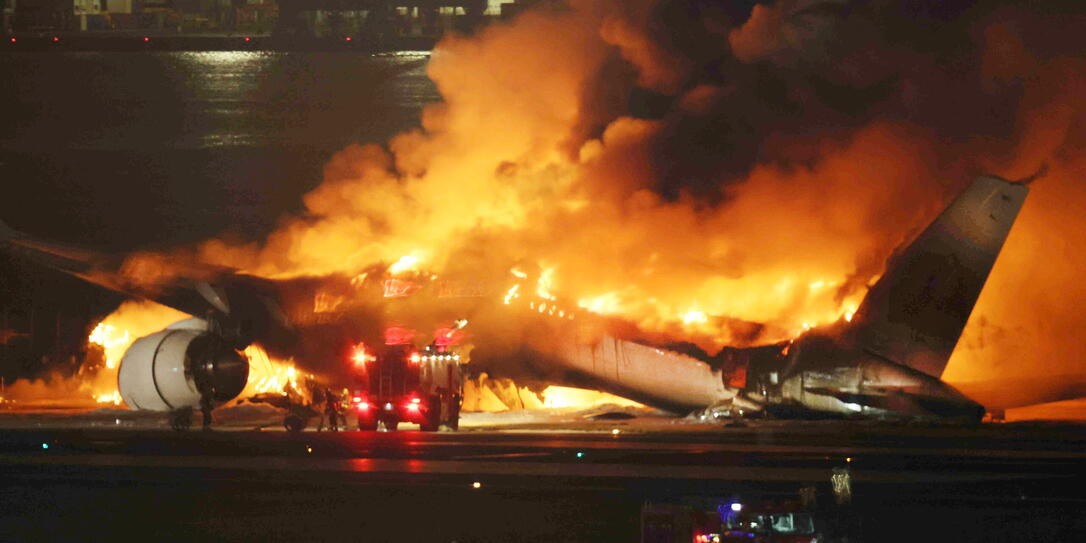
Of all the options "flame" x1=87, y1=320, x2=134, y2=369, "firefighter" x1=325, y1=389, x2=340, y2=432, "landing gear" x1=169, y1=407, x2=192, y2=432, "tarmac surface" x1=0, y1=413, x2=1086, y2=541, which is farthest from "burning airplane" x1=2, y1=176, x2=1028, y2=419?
"flame" x1=87, y1=320, x2=134, y2=369

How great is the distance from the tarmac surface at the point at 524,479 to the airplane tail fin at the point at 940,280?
2.02m

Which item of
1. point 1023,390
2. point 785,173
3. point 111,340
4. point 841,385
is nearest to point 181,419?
point 111,340

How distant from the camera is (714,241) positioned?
30.5 meters

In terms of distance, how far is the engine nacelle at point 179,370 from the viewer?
30344 millimetres

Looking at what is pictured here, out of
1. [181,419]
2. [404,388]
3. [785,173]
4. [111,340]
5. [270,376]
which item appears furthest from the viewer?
[111,340]

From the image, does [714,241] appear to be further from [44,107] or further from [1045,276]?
[44,107]

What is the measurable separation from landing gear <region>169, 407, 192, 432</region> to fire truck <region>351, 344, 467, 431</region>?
4.51 metres

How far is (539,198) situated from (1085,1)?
50.7 feet

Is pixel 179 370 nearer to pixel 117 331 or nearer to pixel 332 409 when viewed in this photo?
pixel 332 409

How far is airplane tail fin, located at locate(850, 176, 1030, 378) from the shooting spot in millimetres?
26875

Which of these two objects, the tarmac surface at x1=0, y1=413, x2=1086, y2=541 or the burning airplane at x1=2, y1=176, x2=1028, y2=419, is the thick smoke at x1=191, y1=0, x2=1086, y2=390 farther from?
the tarmac surface at x1=0, y1=413, x2=1086, y2=541

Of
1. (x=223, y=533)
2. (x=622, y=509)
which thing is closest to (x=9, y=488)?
(x=223, y=533)

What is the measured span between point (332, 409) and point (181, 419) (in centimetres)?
394

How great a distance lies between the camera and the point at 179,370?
99.2 ft
